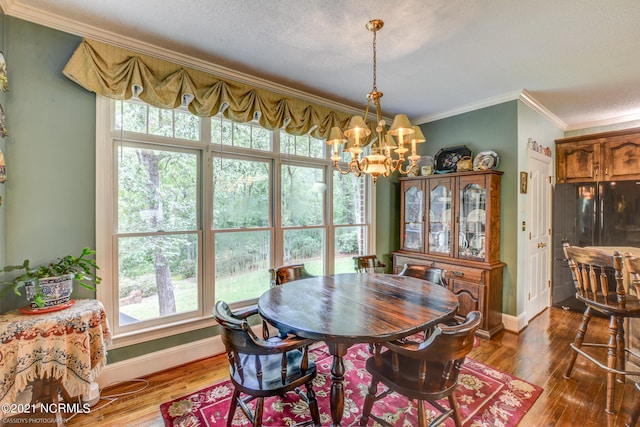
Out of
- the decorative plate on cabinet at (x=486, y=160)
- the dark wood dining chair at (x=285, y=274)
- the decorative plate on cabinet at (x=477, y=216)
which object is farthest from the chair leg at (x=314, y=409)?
the decorative plate on cabinet at (x=486, y=160)

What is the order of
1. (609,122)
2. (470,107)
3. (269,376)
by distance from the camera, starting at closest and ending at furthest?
1. (269,376)
2. (470,107)
3. (609,122)

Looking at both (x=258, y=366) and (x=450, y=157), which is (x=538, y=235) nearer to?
(x=450, y=157)

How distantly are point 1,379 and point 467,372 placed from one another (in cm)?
314

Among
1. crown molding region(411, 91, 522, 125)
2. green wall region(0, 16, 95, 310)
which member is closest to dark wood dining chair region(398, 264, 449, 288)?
crown molding region(411, 91, 522, 125)

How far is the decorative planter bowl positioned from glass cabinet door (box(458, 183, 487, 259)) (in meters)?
3.70

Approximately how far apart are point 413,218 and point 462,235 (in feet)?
2.24

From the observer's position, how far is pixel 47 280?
1783 millimetres

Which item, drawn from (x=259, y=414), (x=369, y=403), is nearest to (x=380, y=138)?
(x=369, y=403)

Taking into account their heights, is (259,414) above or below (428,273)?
below

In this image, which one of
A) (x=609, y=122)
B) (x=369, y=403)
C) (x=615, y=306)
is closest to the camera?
(x=369, y=403)

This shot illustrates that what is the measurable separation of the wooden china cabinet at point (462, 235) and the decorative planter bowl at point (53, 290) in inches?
136

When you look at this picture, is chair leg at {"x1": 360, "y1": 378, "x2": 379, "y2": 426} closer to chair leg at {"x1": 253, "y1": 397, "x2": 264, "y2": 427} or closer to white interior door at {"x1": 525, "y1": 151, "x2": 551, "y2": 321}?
chair leg at {"x1": 253, "y1": 397, "x2": 264, "y2": 427}

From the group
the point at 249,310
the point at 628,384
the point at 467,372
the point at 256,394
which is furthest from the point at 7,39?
the point at 628,384

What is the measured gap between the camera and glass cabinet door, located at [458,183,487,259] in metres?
3.26
